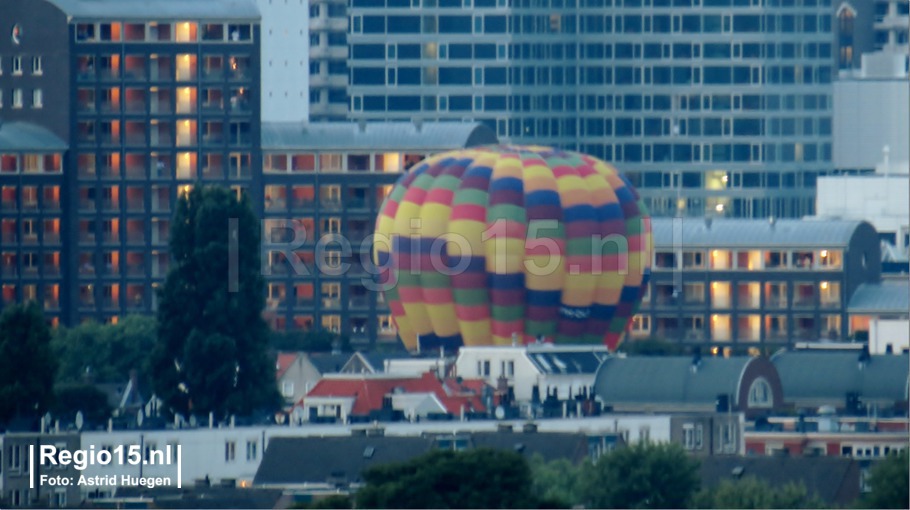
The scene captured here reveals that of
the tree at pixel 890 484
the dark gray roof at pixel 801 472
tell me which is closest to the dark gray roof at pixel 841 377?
the dark gray roof at pixel 801 472

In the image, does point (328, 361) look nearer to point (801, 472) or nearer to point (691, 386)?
point (691, 386)

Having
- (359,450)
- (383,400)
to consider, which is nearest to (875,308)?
(383,400)

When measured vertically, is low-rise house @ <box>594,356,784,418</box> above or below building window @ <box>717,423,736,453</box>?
above

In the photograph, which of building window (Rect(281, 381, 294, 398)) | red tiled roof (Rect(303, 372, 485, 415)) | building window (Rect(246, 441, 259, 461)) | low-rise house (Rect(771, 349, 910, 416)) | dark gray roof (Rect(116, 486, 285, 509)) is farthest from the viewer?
building window (Rect(281, 381, 294, 398))

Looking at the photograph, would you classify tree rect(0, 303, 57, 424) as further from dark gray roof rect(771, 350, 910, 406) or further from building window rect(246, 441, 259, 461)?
dark gray roof rect(771, 350, 910, 406)

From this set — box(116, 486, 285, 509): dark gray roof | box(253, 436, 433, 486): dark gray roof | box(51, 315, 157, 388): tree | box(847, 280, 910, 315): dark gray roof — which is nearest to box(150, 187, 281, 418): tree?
box(51, 315, 157, 388): tree

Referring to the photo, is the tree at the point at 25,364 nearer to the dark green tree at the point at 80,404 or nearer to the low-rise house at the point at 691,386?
the dark green tree at the point at 80,404
